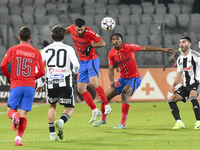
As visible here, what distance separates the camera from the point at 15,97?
5.47 m

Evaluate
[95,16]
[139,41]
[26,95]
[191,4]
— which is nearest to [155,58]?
[139,41]

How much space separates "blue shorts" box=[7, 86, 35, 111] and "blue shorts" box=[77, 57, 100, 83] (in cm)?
272

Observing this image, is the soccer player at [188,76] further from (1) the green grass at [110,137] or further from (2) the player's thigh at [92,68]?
(2) the player's thigh at [92,68]

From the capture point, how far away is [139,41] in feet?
58.2

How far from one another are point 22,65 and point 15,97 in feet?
1.54

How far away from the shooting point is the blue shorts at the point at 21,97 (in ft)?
17.9

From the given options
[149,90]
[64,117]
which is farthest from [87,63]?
[149,90]

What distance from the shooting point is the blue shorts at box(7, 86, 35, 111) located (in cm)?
546

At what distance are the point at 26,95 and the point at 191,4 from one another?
18502 mm

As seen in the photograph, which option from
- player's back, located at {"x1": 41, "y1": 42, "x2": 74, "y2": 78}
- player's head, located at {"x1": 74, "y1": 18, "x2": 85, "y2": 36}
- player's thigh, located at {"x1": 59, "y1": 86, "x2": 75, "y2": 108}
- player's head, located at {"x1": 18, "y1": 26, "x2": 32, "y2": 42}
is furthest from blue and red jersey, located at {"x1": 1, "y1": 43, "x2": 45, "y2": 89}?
player's head, located at {"x1": 74, "y1": 18, "x2": 85, "y2": 36}

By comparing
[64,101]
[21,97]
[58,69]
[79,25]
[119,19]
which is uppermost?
[119,19]

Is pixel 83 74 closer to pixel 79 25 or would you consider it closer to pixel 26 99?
pixel 79 25

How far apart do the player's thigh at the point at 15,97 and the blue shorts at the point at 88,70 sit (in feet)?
9.19

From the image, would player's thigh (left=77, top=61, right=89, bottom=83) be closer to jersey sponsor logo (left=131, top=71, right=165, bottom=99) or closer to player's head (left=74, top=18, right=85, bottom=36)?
player's head (left=74, top=18, right=85, bottom=36)
